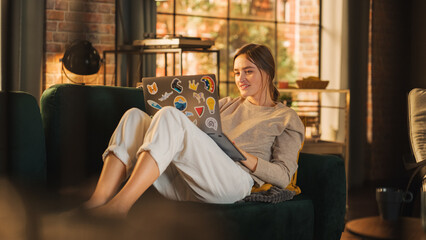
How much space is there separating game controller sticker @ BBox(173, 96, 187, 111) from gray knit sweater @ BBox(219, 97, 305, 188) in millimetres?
287

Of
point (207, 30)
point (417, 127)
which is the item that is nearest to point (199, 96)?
point (417, 127)

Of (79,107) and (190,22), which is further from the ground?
(190,22)

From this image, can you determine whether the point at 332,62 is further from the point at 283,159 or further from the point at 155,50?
the point at 283,159

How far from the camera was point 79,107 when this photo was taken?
35 centimetres

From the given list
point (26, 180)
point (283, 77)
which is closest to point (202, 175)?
point (26, 180)

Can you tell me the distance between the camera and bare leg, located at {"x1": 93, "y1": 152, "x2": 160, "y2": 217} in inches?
52.4

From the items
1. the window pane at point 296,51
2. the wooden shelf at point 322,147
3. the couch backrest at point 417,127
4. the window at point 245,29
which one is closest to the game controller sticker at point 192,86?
the couch backrest at point 417,127

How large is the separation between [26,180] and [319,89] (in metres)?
2.38

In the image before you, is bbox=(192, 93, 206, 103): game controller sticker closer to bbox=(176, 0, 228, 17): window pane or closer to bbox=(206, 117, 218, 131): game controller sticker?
bbox=(206, 117, 218, 131): game controller sticker

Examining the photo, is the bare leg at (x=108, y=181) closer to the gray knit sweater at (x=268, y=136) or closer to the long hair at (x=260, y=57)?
the gray knit sweater at (x=268, y=136)

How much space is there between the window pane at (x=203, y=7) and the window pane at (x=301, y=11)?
57 cm

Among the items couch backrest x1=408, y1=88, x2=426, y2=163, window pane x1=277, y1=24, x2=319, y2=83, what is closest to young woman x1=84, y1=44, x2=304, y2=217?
couch backrest x1=408, y1=88, x2=426, y2=163

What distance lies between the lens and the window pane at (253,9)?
4168mm

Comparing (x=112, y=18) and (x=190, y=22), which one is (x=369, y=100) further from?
(x=112, y=18)
